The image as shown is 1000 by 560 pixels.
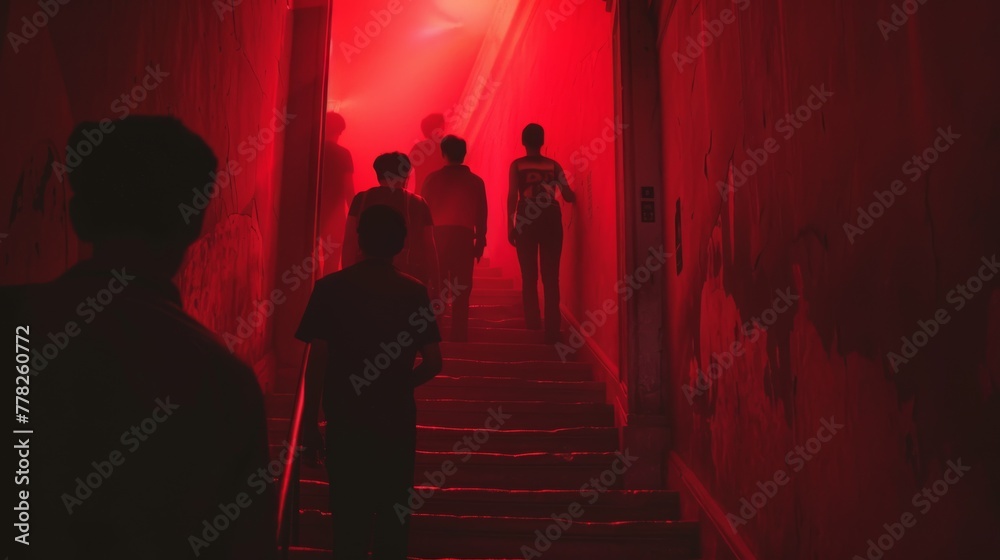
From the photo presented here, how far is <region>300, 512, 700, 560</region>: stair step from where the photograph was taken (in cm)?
311

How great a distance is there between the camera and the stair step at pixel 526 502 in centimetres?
346

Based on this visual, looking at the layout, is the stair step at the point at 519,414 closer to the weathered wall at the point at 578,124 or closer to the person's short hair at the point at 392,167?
the weathered wall at the point at 578,124

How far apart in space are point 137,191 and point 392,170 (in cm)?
344

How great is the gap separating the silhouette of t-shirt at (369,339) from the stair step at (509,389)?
224cm

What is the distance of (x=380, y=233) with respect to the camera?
2381mm

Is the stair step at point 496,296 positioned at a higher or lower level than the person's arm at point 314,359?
higher

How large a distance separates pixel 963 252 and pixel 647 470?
2.69 meters

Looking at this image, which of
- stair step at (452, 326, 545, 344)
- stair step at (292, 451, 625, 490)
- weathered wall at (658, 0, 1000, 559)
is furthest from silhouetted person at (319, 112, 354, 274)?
weathered wall at (658, 0, 1000, 559)

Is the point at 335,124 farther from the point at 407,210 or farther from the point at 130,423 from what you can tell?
the point at 130,423

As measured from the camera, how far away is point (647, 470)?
3867mm

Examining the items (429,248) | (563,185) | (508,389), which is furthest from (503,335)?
(429,248)

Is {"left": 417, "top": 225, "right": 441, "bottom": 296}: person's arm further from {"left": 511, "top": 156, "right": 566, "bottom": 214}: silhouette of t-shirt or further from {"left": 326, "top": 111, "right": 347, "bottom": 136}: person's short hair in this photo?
{"left": 326, "top": 111, "right": 347, "bottom": 136}: person's short hair

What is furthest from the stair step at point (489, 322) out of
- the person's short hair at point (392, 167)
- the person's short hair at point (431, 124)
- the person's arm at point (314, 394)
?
the person's arm at point (314, 394)

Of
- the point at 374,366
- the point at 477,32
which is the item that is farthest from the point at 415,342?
the point at 477,32
